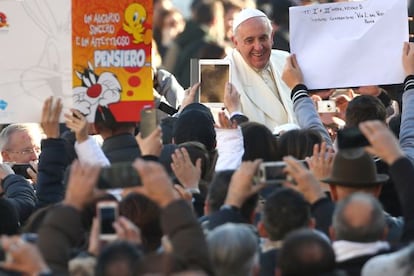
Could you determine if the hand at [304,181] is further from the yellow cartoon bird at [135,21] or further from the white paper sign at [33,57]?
the white paper sign at [33,57]

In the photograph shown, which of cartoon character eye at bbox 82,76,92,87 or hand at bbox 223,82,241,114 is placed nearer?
cartoon character eye at bbox 82,76,92,87

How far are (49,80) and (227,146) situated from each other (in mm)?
1258

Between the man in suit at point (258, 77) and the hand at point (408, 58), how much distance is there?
73.5 inches

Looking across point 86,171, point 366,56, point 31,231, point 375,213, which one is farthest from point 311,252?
point 366,56

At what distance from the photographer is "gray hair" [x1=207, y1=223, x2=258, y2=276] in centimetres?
730

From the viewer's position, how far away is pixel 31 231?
27.2ft

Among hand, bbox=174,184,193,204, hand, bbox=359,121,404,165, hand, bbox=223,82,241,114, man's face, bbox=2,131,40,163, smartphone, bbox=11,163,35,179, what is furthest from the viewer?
man's face, bbox=2,131,40,163

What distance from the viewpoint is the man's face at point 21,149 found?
12.3 m

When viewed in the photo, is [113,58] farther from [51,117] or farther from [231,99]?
[231,99]

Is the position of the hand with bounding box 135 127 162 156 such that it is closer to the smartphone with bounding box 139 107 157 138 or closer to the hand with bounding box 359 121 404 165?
the smartphone with bounding box 139 107 157 138

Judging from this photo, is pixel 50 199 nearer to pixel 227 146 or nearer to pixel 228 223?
pixel 227 146

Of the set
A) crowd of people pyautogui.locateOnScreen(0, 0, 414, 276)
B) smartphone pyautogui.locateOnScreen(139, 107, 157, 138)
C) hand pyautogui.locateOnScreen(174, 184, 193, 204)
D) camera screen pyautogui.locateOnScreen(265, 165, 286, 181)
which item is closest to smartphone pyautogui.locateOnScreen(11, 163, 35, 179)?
crowd of people pyautogui.locateOnScreen(0, 0, 414, 276)

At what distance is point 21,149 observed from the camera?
40.3ft

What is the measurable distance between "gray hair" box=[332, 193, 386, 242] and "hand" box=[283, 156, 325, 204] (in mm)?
516
